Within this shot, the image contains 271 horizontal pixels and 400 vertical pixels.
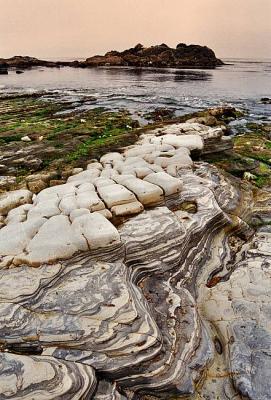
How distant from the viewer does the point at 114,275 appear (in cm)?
679

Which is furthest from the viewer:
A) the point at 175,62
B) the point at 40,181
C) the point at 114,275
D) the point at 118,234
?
the point at 175,62

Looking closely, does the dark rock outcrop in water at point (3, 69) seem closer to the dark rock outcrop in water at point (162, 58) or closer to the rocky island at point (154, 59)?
the rocky island at point (154, 59)

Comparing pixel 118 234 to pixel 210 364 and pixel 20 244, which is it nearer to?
pixel 20 244

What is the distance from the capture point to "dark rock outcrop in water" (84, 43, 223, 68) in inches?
5207

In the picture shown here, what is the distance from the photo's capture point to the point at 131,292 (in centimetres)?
647

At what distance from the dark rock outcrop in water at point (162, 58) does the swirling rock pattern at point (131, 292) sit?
126229 mm

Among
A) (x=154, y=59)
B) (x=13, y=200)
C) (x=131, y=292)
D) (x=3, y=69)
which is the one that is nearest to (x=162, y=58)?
(x=154, y=59)

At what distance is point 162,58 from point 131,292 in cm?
13885

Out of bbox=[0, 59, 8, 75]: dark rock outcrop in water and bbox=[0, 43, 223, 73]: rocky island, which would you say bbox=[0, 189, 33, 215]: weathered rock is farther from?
bbox=[0, 43, 223, 73]: rocky island

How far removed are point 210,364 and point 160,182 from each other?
17.2 feet

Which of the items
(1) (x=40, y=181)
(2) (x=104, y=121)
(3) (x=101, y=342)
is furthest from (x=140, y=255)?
(2) (x=104, y=121)

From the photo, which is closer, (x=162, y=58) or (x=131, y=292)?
(x=131, y=292)

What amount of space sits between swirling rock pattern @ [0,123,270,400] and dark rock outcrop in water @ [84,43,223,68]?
12623 centimetres

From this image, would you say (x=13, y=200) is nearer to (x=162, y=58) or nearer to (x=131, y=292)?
(x=131, y=292)
